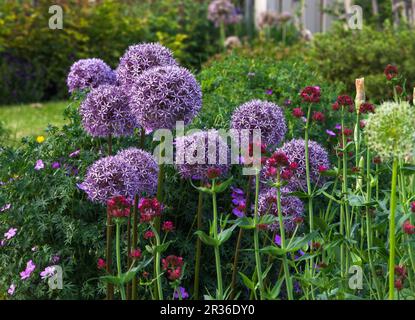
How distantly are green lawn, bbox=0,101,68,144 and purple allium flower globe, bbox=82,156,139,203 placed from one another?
16.0ft

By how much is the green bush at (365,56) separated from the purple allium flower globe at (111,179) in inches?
237

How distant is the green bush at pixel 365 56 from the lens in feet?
28.3

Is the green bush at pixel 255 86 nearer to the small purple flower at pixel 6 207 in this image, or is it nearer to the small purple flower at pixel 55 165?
the small purple flower at pixel 55 165

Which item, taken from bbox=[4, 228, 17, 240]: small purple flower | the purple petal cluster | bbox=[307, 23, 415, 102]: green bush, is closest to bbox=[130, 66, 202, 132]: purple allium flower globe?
bbox=[4, 228, 17, 240]: small purple flower

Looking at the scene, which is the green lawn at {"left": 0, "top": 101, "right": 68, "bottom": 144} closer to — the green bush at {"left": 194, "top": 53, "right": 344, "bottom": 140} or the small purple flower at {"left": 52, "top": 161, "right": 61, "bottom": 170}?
the green bush at {"left": 194, "top": 53, "right": 344, "bottom": 140}

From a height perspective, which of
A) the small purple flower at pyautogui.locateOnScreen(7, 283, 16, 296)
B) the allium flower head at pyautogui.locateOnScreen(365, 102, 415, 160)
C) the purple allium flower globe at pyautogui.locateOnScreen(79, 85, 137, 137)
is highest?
the purple allium flower globe at pyautogui.locateOnScreen(79, 85, 137, 137)

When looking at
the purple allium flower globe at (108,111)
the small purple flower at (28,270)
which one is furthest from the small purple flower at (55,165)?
the purple allium flower globe at (108,111)

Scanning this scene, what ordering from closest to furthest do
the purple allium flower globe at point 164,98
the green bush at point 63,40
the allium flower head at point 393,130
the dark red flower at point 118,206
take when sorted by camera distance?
the allium flower head at point 393,130, the dark red flower at point 118,206, the purple allium flower globe at point 164,98, the green bush at point 63,40

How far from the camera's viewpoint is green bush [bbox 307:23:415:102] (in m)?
8.62

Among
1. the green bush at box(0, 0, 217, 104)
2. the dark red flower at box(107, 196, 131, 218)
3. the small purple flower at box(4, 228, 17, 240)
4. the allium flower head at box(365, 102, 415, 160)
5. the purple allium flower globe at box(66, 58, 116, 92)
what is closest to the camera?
the allium flower head at box(365, 102, 415, 160)

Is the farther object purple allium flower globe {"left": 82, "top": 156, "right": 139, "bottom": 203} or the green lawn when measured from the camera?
the green lawn

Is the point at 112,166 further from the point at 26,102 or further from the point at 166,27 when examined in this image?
the point at 166,27

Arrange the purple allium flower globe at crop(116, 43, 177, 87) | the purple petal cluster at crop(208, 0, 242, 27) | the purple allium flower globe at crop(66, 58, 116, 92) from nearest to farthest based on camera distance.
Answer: the purple allium flower globe at crop(116, 43, 177, 87)
the purple allium flower globe at crop(66, 58, 116, 92)
the purple petal cluster at crop(208, 0, 242, 27)
